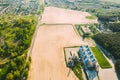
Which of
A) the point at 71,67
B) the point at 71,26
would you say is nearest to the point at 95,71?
the point at 71,67

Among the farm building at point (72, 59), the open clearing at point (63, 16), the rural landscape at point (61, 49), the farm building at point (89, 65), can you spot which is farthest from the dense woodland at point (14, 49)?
the farm building at point (89, 65)

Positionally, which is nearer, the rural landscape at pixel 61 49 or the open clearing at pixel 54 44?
the rural landscape at pixel 61 49

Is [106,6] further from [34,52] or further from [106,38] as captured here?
[34,52]

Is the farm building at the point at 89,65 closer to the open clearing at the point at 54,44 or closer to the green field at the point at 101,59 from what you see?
the green field at the point at 101,59

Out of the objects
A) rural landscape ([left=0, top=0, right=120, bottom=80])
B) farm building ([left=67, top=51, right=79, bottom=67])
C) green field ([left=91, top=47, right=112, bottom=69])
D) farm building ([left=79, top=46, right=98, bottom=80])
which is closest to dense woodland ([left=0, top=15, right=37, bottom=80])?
rural landscape ([left=0, top=0, right=120, bottom=80])

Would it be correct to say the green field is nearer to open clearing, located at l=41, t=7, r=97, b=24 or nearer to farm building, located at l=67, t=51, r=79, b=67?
farm building, located at l=67, t=51, r=79, b=67

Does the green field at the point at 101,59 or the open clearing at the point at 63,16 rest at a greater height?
the green field at the point at 101,59

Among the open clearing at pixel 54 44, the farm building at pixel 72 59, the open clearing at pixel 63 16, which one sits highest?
the farm building at pixel 72 59

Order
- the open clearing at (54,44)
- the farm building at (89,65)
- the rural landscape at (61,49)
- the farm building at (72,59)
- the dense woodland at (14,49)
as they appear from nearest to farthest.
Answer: the dense woodland at (14,49) → the farm building at (89,65) → the rural landscape at (61,49) → the open clearing at (54,44) → the farm building at (72,59)
